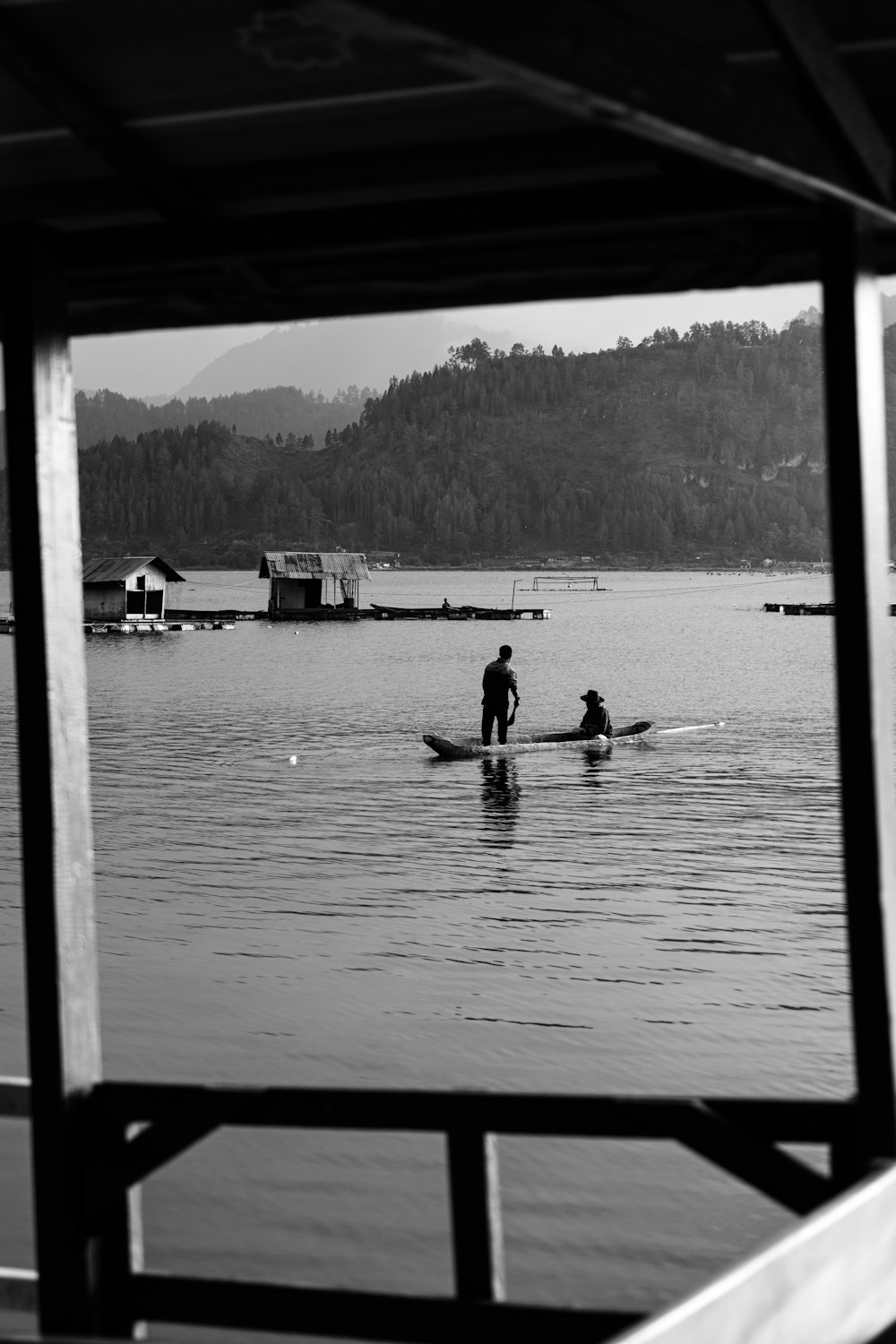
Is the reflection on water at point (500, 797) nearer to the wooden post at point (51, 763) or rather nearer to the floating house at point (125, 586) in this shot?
the wooden post at point (51, 763)

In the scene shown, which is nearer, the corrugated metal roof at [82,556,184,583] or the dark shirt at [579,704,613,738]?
the dark shirt at [579,704,613,738]

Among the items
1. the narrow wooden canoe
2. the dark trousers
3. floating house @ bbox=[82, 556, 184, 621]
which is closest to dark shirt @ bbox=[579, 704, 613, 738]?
the narrow wooden canoe

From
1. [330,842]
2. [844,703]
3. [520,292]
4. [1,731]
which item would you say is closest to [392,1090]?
[844,703]

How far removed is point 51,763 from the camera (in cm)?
494

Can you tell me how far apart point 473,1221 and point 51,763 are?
199 cm

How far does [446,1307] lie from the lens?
4.94 metres

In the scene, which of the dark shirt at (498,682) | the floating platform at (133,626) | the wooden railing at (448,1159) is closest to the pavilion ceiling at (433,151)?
the wooden railing at (448,1159)

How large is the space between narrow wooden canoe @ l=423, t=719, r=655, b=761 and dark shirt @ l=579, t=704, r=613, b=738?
0.71ft

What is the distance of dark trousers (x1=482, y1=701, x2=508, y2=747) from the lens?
103 ft

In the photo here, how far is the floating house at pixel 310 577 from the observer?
343 feet

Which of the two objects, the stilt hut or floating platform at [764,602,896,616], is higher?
floating platform at [764,602,896,616]

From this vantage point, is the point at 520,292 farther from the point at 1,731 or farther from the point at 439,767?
the point at 1,731

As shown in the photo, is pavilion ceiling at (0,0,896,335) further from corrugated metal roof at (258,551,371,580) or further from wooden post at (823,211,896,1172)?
corrugated metal roof at (258,551,371,580)

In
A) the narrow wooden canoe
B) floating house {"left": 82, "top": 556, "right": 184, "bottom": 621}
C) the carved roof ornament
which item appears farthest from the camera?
floating house {"left": 82, "top": 556, "right": 184, "bottom": 621}
